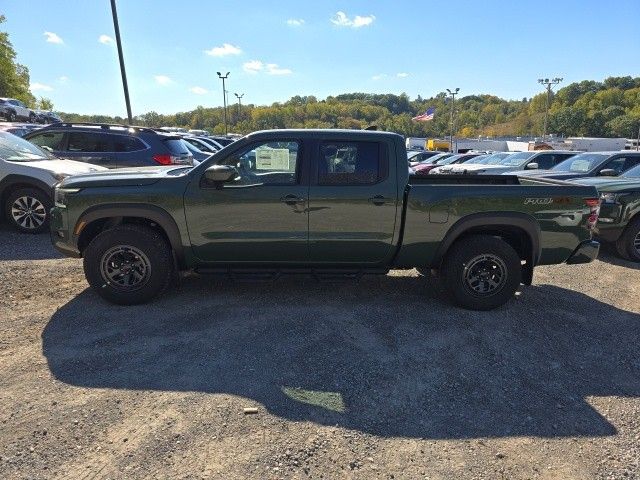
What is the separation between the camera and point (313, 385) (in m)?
3.23

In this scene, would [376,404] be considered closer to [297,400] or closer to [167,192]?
[297,400]

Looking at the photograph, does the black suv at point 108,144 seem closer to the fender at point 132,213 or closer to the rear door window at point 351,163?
the fender at point 132,213

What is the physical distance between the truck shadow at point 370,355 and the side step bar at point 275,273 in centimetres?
31

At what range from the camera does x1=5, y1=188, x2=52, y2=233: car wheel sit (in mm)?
6973

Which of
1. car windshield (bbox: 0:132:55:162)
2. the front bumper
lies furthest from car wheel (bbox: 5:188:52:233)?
the front bumper

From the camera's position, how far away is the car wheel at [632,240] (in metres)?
6.75

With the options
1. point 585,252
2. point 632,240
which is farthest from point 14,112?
point 585,252

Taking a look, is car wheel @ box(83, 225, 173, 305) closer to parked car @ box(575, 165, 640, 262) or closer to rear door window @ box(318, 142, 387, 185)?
rear door window @ box(318, 142, 387, 185)

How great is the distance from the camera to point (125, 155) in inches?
343

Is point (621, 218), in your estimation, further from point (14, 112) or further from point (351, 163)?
point (14, 112)

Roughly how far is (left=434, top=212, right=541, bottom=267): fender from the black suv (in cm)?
628

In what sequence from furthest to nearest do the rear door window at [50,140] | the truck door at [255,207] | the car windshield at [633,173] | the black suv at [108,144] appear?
the rear door window at [50,140] < the black suv at [108,144] < the car windshield at [633,173] < the truck door at [255,207]

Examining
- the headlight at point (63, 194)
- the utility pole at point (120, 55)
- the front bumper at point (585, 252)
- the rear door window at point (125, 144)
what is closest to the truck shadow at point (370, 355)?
the front bumper at point (585, 252)

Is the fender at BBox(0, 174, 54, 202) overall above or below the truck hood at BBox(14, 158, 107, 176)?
below
